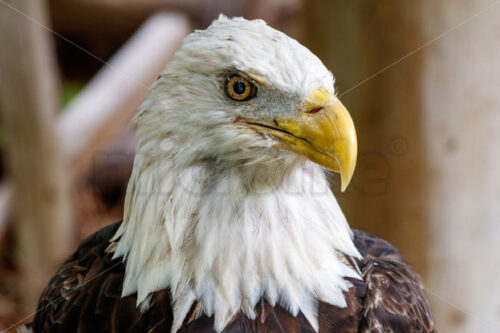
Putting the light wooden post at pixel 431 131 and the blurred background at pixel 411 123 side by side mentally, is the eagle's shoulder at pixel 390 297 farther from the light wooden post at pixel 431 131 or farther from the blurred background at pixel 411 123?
the light wooden post at pixel 431 131

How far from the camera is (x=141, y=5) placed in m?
5.14

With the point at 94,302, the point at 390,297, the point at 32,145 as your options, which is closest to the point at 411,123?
the point at 390,297

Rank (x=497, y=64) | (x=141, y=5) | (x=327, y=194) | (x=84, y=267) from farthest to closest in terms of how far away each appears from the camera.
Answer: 1. (x=141, y=5)
2. (x=497, y=64)
3. (x=84, y=267)
4. (x=327, y=194)

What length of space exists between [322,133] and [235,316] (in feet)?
1.82

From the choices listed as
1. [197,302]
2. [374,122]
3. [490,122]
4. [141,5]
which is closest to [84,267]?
[197,302]

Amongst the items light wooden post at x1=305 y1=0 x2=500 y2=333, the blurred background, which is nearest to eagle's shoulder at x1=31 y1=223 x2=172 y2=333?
the blurred background

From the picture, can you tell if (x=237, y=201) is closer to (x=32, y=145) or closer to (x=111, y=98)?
(x=32, y=145)

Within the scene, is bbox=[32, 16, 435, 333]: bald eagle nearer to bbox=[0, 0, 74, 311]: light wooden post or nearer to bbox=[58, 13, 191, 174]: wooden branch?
bbox=[0, 0, 74, 311]: light wooden post

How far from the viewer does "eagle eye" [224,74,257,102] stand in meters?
1.56

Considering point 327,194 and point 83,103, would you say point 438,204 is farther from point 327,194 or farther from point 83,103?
point 83,103

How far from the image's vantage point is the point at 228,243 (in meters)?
1.62

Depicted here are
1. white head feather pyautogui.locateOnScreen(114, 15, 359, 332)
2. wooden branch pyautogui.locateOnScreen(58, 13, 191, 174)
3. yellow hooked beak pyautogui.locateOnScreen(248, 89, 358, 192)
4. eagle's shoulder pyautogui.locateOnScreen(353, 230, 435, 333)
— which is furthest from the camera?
wooden branch pyautogui.locateOnScreen(58, 13, 191, 174)

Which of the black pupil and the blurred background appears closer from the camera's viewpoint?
the black pupil

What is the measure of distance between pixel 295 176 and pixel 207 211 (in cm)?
27
